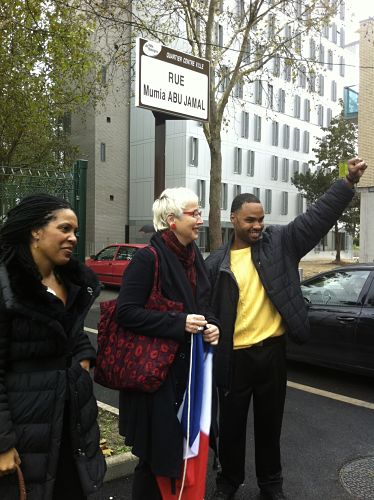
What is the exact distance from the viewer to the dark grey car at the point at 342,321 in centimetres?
513

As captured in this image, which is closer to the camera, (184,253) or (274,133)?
(184,253)

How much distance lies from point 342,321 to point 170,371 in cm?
357

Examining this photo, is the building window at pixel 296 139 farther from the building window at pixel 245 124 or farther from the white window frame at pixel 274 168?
the building window at pixel 245 124

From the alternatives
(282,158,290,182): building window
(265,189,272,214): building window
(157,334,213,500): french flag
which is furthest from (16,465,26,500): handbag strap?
(282,158,290,182): building window

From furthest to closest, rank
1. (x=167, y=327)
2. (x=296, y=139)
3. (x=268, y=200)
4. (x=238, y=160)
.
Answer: (x=296, y=139) < (x=268, y=200) < (x=238, y=160) < (x=167, y=327)

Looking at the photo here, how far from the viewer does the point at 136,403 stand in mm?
2250

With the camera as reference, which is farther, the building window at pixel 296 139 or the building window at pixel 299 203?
the building window at pixel 299 203

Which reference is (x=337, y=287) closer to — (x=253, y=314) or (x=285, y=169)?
(x=253, y=314)

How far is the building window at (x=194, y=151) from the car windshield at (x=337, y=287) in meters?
26.3

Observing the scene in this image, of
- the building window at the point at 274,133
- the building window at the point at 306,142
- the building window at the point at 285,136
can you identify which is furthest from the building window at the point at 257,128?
the building window at the point at 306,142

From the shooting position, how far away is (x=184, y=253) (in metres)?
2.37

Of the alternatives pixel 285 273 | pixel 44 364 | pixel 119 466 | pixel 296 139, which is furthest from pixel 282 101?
pixel 44 364

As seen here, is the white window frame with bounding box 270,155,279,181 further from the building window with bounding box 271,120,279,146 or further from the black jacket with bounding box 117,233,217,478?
the black jacket with bounding box 117,233,217,478

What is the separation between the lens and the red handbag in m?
2.15
